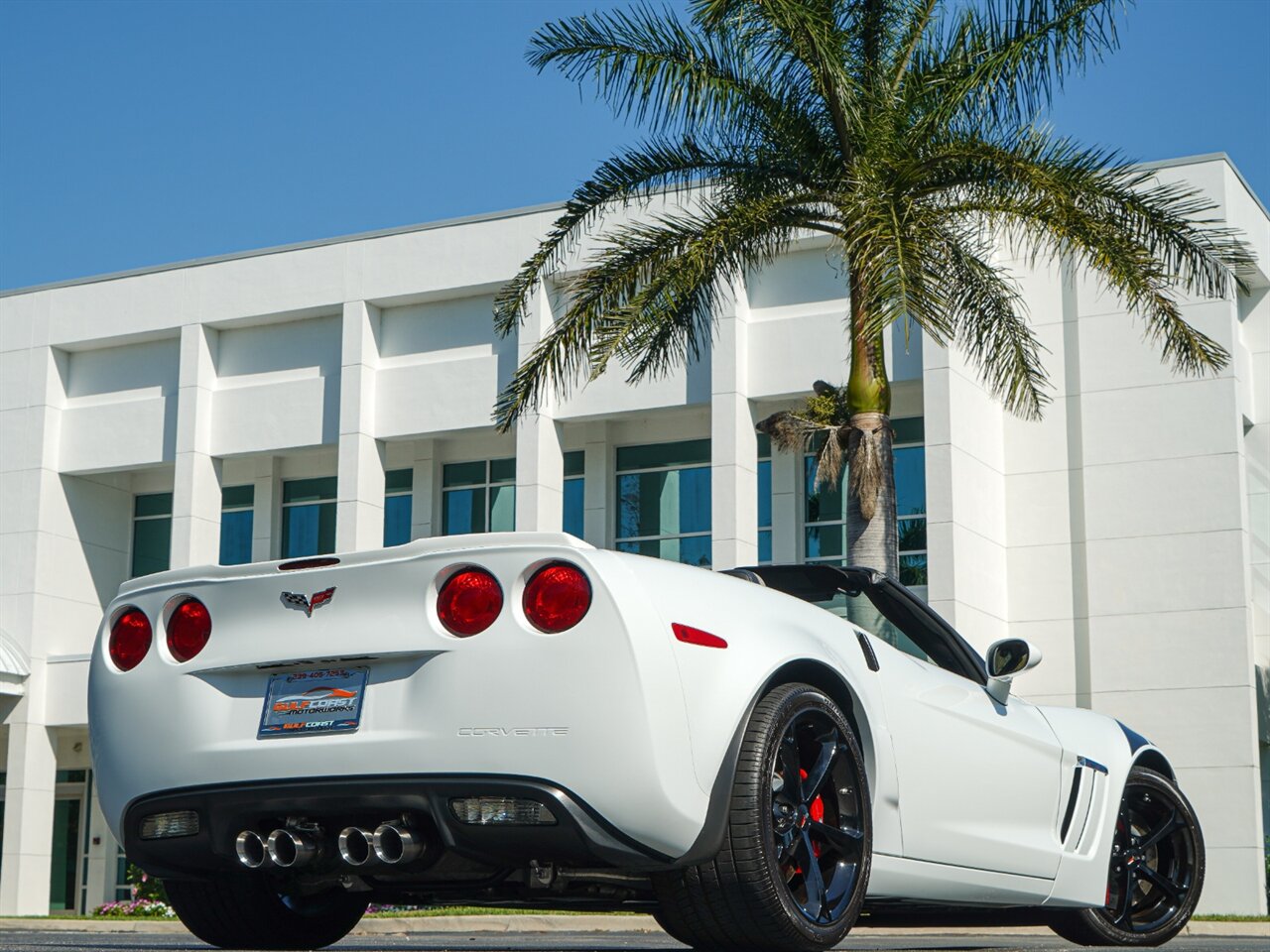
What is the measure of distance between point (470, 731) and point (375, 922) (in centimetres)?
1149

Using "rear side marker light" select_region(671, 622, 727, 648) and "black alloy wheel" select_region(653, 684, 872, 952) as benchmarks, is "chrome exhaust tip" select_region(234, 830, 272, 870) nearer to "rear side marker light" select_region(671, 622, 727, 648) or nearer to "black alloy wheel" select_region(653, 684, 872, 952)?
"black alloy wheel" select_region(653, 684, 872, 952)

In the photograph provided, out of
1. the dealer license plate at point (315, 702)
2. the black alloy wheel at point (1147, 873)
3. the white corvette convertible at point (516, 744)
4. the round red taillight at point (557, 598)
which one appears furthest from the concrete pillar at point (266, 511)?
the round red taillight at point (557, 598)

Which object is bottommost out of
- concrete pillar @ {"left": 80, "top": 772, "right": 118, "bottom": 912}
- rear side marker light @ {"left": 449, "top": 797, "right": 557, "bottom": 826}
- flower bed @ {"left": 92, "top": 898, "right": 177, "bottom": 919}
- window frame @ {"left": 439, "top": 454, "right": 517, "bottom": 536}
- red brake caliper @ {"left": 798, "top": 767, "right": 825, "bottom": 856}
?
concrete pillar @ {"left": 80, "top": 772, "right": 118, "bottom": 912}

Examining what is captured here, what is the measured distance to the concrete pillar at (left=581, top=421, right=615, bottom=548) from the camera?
30.7 meters

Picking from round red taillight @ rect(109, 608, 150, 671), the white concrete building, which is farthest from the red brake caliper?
the white concrete building

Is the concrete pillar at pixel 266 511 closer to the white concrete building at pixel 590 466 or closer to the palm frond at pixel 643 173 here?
the white concrete building at pixel 590 466

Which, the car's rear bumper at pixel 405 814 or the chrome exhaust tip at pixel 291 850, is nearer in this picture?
the car's rear bumper at pixel 405 814

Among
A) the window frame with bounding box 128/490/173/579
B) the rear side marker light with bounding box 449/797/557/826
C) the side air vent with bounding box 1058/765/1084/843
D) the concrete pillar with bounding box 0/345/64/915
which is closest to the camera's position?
the rear side marker light with bounding box 449/797/557/826

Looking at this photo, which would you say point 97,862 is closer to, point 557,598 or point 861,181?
point 861,181

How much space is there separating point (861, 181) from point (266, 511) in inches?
826

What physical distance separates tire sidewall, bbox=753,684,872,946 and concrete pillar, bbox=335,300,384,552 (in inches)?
1009

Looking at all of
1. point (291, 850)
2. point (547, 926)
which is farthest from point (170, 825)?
point (547, 926)

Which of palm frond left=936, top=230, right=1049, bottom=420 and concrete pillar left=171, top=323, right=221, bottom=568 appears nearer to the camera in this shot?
palm frond left=936, top=230, right=1049, bottom=420

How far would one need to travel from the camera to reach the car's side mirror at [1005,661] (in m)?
5.91
